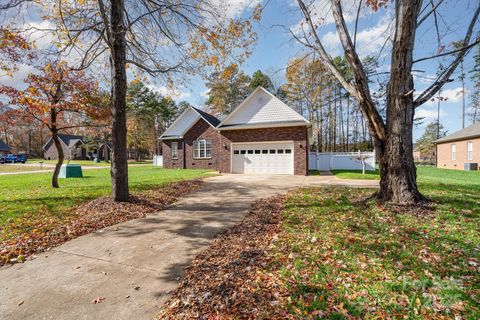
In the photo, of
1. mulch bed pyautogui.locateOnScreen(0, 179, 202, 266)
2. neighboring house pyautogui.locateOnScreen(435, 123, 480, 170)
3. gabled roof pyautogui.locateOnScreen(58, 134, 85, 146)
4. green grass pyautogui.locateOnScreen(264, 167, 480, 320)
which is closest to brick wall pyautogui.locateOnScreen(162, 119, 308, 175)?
mulch bed pyautogui.locateOnScreen(0, 179, 202, 266)

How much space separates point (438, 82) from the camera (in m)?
5.48

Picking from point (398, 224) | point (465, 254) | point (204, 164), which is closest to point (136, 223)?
point (398, 224)

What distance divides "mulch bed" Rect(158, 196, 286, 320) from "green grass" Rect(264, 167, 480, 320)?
19 cm

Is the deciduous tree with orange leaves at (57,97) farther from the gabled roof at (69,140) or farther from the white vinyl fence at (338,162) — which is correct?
the gabled roof at (69,140)

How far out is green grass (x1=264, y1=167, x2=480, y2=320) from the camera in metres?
2.22

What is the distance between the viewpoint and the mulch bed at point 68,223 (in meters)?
3.78

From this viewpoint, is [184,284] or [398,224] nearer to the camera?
[184,284]

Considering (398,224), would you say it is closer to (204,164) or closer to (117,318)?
(117,318)

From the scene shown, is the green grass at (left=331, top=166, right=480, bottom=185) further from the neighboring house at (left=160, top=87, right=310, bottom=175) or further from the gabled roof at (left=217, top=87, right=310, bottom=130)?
the gabled roof at (left=217, top=87, right=310, bottom=130)

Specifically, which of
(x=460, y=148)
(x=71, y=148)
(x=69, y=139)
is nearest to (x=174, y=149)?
(x=460, y=148)

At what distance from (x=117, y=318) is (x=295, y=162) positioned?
13554 mm

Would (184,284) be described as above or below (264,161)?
below

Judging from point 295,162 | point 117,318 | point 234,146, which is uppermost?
point 234,146

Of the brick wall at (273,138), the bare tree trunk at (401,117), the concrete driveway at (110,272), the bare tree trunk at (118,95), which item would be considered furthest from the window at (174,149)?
the bare tree trunk at (401,117)
